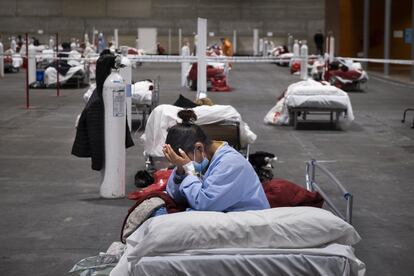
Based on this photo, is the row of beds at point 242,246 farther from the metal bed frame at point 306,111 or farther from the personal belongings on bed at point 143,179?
the metal bed frame at point 306,111

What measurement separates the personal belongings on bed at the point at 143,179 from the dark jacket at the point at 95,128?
817 millimetres

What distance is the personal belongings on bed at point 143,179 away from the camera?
926 centimetres

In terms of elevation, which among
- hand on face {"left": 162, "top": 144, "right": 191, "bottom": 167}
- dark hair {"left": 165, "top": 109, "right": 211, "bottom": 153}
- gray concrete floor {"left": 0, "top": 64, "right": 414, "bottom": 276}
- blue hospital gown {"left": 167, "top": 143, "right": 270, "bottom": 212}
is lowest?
gray concrete floor {"left": 0, "top": 64, "right": 414, "bottom": 276}

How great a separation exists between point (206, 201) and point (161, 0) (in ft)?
148

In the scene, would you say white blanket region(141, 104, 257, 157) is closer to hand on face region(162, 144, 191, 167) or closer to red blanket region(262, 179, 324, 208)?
red blanket region(262, 179, 324, 208)

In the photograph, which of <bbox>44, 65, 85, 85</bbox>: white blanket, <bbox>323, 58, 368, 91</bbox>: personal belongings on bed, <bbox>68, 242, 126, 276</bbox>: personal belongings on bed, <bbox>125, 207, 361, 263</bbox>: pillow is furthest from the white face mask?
<bbox>44, 65, 85, 85</bbox>: white blanket

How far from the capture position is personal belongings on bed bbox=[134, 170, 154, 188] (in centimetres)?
926

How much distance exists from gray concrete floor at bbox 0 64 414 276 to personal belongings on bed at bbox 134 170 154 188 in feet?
0.43

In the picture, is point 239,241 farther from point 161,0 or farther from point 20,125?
point 161,0

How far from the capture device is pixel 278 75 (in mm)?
33688

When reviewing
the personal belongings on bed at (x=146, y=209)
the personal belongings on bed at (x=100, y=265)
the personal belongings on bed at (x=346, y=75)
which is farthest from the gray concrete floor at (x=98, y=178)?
the personal belongings on bed at (x=346, y=75)

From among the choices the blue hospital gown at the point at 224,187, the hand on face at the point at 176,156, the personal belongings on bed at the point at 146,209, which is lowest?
the personal belongings on bed at the point at 146,209

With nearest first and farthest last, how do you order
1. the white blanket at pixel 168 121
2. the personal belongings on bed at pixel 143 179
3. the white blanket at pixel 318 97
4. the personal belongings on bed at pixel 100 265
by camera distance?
the personal belongings on bed at pixel 100 265 < the personal belongings on bed at pixel 143 179 < the white blanket at pixel 168 121 < the white blanket at pixel 318 97

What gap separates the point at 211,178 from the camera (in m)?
5.13
